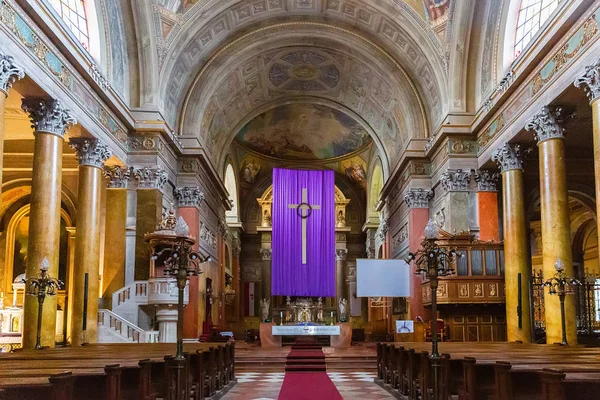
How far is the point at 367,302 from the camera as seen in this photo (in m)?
37.8

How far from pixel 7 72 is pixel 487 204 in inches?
554

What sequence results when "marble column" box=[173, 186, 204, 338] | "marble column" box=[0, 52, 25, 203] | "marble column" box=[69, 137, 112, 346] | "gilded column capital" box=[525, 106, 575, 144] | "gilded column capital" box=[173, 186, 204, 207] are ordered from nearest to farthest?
"marble column" box=[0, 52, 25, 203], "gilded column capital" box=[525, 106, 575, 144], "marble column" box=[69, 137, 112, 346], "marble column" box=[173, 186, 204, 338], "gilded column capital" box=[173, 186, 204, 207]

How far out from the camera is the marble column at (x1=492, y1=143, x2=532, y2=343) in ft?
55.4

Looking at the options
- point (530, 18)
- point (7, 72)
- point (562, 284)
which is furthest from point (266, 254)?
point (7, 72)

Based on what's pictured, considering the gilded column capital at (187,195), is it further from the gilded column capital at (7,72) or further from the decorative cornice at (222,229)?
the gilded column capital at (7,72)

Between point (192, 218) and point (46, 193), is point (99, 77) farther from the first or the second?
point (192, 218)

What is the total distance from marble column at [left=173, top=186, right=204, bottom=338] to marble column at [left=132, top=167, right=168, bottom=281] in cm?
324

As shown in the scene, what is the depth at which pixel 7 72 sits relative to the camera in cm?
1147

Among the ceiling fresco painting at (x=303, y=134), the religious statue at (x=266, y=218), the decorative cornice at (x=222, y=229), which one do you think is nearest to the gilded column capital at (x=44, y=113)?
the decorative cornice at (x=222, y=229)

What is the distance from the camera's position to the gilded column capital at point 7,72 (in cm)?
1132

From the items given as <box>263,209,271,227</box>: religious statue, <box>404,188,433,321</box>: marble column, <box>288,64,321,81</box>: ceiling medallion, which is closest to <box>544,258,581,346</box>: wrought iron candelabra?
<box>404,188,433,321</box>: marble column

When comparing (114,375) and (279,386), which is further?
(279,386)

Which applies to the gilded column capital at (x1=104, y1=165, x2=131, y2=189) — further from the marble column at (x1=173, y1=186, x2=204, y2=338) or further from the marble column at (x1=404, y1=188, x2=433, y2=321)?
the marble column at (x1=404, y1=188, x2=433, y2=321)

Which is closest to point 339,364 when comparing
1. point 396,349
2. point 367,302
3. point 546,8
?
point 396,349
